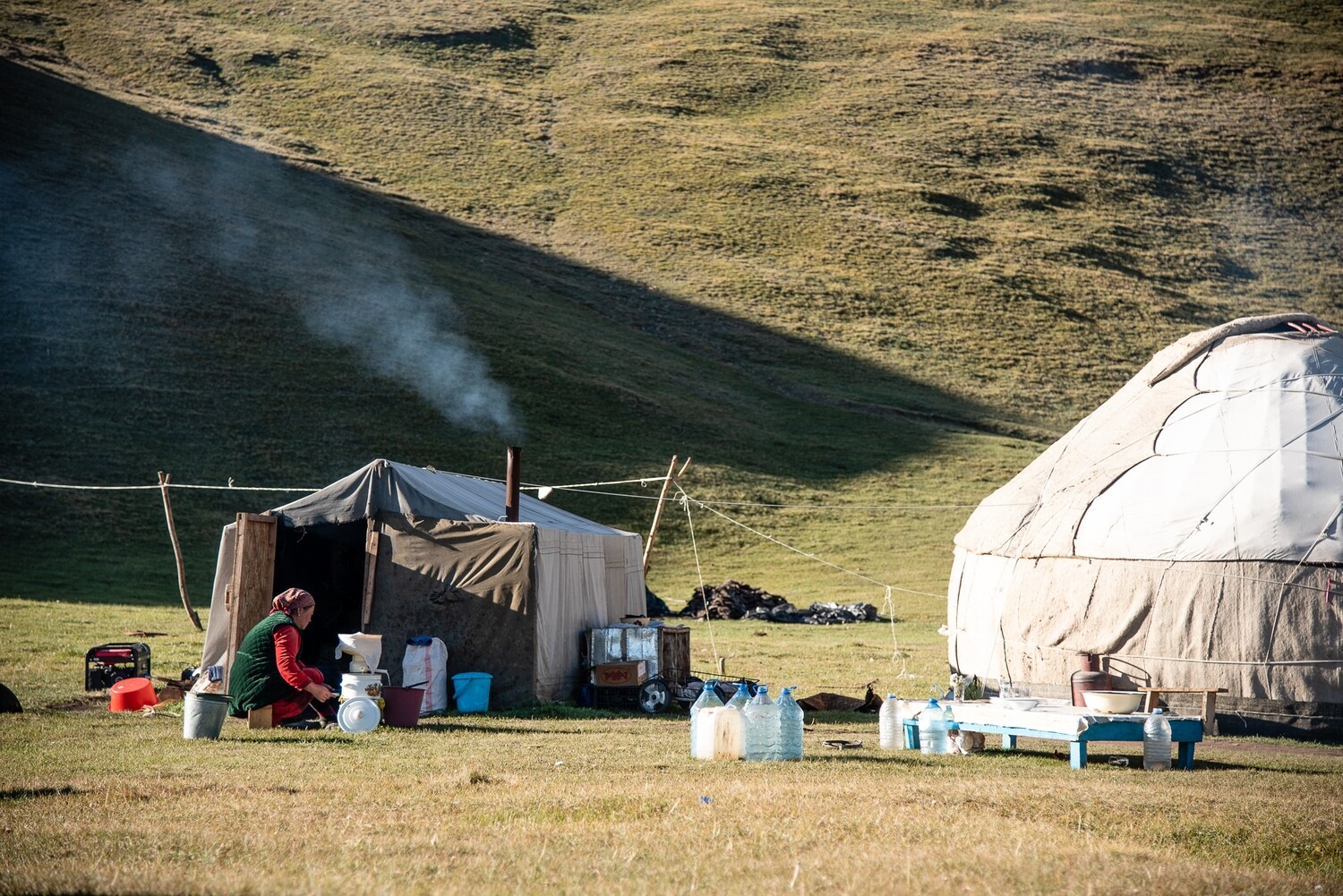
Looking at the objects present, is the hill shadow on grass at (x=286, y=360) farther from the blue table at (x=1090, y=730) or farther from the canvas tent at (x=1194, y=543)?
the blue table at (x=1090, y=730)

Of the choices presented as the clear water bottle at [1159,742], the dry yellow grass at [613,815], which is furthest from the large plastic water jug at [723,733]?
the clear water bottle at [1159,742]

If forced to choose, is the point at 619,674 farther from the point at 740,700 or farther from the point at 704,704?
the point at 704,704

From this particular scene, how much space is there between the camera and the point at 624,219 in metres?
66.9

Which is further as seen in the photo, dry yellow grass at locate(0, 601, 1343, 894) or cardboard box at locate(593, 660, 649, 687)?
cardboard box at locate(593, 660, 649, 687)

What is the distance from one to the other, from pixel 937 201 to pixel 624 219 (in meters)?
17.4

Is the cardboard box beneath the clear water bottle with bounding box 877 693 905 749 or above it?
above

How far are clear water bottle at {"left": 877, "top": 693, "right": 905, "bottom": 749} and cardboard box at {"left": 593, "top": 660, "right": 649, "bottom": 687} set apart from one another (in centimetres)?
381

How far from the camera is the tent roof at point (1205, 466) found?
43.5 ft

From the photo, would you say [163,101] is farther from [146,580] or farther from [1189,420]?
[1189,420]

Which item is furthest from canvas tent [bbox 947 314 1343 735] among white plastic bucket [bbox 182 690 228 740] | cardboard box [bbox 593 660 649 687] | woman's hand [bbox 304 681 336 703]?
white plastic bucket [bbox 182 690 228 740]

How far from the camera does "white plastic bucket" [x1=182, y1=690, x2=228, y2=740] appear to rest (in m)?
10.5

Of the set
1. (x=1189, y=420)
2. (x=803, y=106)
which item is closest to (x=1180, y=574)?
(x=1189, y=420)

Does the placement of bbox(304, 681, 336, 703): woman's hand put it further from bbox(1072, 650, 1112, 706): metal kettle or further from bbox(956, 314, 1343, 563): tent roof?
bbox(956, 314, 1343, 563): tent roof

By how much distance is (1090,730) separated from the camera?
10.3 metres
